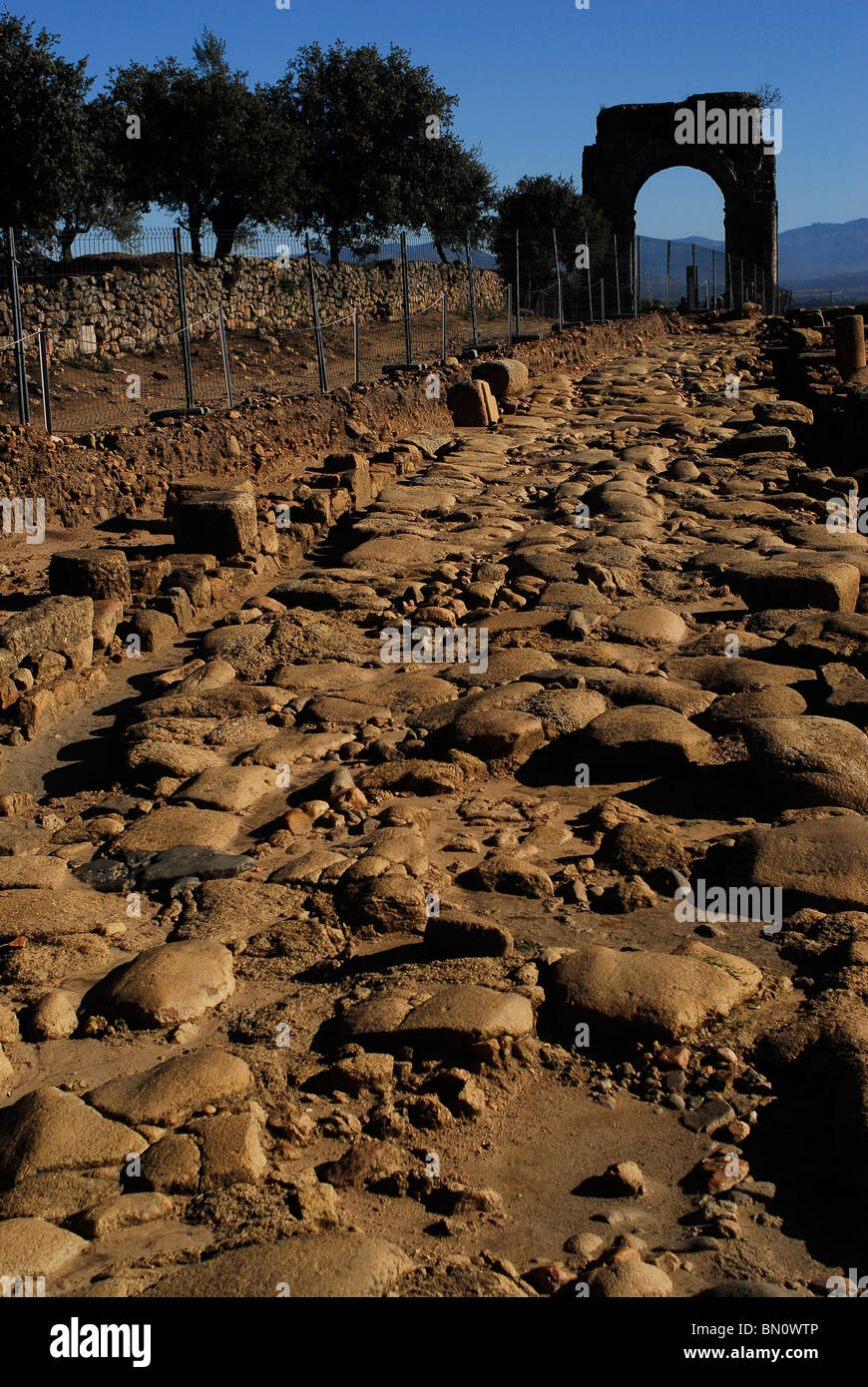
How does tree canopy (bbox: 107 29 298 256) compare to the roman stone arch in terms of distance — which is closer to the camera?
tree canopy (bbox: 107 29 298 256)

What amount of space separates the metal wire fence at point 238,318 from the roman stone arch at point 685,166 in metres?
3.58

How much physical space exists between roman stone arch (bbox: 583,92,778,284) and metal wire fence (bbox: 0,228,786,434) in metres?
3.58

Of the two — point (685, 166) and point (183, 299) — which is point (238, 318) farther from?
point (685, 166)

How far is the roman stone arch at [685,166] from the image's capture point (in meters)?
37.1

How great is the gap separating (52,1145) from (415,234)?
30.4 meters

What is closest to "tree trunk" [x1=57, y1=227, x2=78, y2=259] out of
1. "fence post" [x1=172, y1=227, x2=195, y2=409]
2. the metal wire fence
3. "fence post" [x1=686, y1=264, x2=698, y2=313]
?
the metal wire fence

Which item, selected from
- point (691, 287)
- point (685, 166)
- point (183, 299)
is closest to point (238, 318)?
point (183, 299)

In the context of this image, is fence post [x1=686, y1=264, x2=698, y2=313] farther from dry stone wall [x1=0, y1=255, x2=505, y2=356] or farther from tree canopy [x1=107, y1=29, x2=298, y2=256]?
tree canopy [x1=107, y1=29, x2=298, y2=256]

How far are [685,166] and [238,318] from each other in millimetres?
20395

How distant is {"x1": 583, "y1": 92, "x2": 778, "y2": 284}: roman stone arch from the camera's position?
37.1m

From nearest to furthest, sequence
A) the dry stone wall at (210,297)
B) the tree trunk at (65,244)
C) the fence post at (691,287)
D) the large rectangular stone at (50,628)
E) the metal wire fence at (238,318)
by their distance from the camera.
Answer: the large rectangular stone at (50,628)
the metal wire fence at (238,318)
the dry stone wall at (210,297)
the tree trunk at (65,244)
the fence post at (691,287)

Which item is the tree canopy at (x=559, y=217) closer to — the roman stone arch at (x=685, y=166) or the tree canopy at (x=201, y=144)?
the roman stone arch at (x=685, y=166)


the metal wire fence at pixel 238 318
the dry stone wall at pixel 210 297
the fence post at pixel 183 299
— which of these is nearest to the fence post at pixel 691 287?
the metal wire fence at pixel 238 318

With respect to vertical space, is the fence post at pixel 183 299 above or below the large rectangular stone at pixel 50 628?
above
